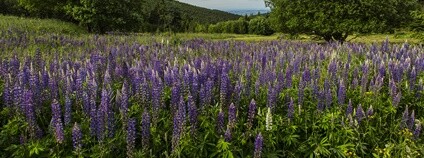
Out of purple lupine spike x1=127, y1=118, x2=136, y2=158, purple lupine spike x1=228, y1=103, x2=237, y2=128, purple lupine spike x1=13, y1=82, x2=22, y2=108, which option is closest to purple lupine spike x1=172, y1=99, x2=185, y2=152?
purple lupine spike x1=127, y1=118, x2=136, y2=158

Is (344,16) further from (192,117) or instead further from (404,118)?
(192,117)

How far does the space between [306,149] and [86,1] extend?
22874mm

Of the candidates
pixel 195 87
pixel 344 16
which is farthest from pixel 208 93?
pixel 344 16

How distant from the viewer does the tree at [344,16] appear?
1931 centimetres

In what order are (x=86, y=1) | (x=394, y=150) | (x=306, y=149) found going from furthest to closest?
(x=86, y=1) < (x=394, y=150) < (x=306, y=149)

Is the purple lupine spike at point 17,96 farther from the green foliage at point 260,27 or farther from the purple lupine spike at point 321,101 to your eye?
the green foliage at point 260,27

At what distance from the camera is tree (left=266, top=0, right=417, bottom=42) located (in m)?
19.3

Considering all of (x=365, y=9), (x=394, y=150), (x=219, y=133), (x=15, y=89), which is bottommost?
(x=394, y=150)

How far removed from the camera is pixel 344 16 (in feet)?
65.7

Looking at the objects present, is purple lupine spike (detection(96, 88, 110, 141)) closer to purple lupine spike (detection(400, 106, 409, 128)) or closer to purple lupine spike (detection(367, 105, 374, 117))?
purple lupine spike (detection(367, 105, 374, 117))

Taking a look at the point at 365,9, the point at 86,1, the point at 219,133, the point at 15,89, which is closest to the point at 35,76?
the point at 15,89

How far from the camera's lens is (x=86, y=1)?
81.1 feet

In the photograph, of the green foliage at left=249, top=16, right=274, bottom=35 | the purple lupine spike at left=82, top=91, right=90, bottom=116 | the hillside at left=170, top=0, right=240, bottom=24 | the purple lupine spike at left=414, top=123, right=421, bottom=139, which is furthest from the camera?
the hillside at left=170, top=0, right=240, bottom=24

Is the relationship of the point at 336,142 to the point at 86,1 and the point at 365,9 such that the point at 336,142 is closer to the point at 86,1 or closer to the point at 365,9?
the point at 365,9
